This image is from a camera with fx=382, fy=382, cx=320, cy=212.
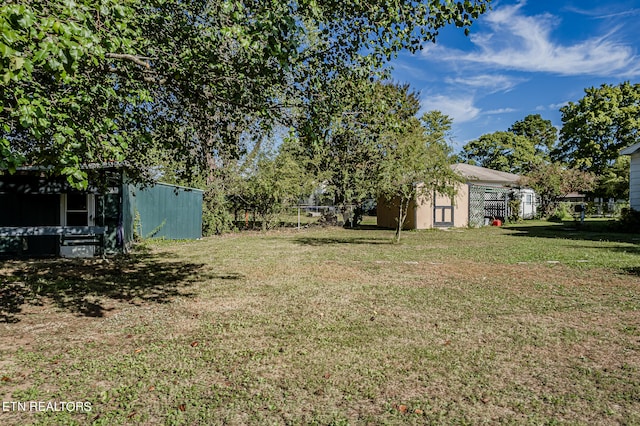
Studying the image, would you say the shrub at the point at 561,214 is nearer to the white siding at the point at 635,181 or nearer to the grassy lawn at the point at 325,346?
the white siding at the point at 635,181

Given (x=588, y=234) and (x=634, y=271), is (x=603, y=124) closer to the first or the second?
(x=588, y=234)

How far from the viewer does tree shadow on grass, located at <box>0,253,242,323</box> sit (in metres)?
5.84

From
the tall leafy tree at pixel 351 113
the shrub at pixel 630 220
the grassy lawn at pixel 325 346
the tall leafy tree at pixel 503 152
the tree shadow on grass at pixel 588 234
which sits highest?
the tall leafy tree at pixel 503 152

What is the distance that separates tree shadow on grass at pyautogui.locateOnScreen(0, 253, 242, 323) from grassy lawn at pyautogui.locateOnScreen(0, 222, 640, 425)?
0.16 feet

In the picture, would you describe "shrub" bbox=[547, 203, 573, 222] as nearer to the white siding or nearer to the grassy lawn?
the white siding

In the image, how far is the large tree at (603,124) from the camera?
42812 mm

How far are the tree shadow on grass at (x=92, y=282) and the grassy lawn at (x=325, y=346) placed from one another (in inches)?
1.9

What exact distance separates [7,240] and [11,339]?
828cm

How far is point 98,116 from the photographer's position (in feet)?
16.6

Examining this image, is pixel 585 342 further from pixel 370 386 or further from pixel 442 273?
pixel 442 273

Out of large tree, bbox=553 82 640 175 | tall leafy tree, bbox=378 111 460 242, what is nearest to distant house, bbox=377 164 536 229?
tall leafy tree, bbox=378 111 460 242

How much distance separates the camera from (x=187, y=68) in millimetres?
4527

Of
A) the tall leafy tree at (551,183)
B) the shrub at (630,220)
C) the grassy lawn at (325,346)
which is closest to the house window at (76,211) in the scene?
the grassy lawn at (325,346)

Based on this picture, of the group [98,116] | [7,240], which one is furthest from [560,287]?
[7,240]
